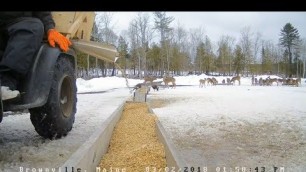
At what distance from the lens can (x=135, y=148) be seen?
295 centimetres

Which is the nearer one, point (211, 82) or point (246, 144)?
point (246, 144)

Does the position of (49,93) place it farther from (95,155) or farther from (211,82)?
(211,82)

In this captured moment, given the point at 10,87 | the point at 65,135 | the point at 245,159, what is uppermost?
the point at 10,87

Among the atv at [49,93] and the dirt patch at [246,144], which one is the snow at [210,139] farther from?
the atv at [49,93]

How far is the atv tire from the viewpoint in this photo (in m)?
2.96

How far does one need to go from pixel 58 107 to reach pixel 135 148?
2.12ft

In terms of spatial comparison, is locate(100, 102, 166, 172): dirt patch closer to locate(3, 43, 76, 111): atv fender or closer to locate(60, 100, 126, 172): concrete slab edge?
locate(60, 100, 126, 172): concrete slab edge

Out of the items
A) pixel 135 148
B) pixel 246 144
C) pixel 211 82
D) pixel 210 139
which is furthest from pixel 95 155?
pixel 211 82

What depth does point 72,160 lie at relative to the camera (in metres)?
1.86

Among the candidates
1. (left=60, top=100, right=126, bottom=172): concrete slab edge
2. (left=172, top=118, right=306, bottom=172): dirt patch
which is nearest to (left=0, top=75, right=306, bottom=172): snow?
(left=172, top=118, right=306, bottom=172): dirt patch

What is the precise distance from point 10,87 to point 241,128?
320cm
